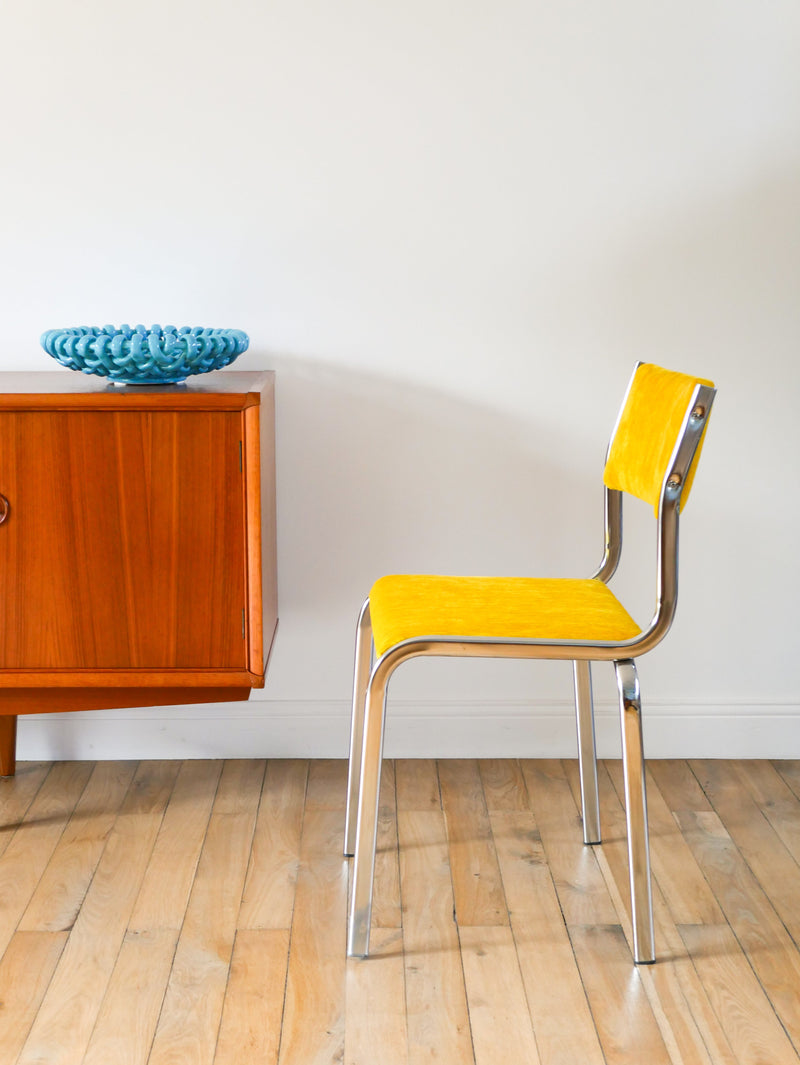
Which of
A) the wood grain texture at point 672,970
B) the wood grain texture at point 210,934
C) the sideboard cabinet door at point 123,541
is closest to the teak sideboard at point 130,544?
the sideboard cabinet door at point 123,541

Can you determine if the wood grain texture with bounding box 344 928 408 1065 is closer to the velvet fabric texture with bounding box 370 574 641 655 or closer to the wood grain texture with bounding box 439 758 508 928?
the wood grain texture with bounding box 439 758 508 928

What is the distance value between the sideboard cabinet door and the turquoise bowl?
96 mm

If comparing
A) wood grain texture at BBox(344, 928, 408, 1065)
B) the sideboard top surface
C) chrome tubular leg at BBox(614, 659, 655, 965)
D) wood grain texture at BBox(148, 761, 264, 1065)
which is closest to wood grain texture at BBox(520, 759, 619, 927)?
chrome tubular leg at BBox(614, 659, 655, 965)

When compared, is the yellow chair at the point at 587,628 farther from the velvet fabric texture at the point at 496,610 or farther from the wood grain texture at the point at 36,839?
the wood grain texture at the point at 36,839

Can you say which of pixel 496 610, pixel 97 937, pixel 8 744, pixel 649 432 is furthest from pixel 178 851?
pixel 649 432

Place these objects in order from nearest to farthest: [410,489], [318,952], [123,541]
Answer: [318,952] < [123,541] < [410,489]

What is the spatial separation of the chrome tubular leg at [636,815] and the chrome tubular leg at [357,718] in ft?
1.49

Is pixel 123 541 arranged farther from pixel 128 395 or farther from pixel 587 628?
pixel 587 628

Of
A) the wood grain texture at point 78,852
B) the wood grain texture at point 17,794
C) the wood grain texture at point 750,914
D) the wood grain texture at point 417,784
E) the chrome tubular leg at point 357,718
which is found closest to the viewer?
the wood grain texture at point 750,914

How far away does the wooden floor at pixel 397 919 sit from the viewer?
1.42 meters

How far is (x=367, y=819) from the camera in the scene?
155cm

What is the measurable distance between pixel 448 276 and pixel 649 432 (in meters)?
0.65

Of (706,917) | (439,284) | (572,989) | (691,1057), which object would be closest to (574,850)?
(706,917)

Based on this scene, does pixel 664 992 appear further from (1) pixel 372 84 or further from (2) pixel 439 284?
(1) pixel 372 84
